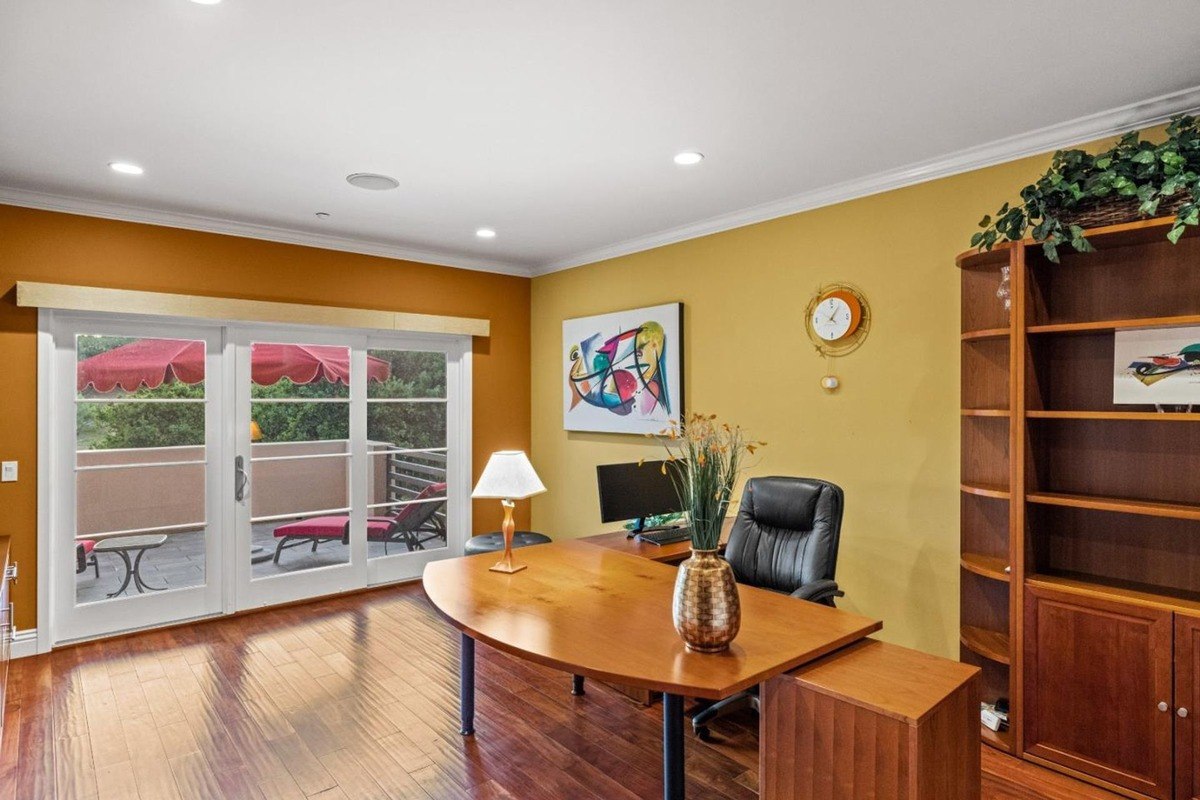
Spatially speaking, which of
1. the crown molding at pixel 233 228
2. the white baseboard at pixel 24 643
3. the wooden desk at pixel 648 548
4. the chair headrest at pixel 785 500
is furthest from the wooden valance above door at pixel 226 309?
the chair headrest at pixel 785 500

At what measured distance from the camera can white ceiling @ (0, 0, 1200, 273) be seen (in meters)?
2.01

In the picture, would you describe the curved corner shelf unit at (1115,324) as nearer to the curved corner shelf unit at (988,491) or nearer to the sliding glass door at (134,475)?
the curved corner shelf unit at (988,491)

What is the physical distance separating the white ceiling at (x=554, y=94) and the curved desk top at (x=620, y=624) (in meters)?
Answer: 1.86

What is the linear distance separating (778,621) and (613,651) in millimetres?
625

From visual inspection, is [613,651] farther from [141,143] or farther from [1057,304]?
[141,143]

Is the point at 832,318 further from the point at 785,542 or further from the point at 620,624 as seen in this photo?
the point at 620,624

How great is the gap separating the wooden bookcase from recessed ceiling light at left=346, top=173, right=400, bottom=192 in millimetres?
2794

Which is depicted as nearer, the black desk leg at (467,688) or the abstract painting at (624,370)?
the black desk leg at (467,688)

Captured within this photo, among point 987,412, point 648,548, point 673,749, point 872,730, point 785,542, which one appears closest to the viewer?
point 872,730

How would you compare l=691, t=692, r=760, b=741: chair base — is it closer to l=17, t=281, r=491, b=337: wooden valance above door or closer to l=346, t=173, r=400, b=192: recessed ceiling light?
l=346, t=173, r=400, b=192: recessed ceiling light

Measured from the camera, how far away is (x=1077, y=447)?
276cm

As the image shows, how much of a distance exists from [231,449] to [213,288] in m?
1.05

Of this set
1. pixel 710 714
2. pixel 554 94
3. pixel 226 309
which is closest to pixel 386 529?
pixel 226 309

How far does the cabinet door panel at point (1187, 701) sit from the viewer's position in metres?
2.21
